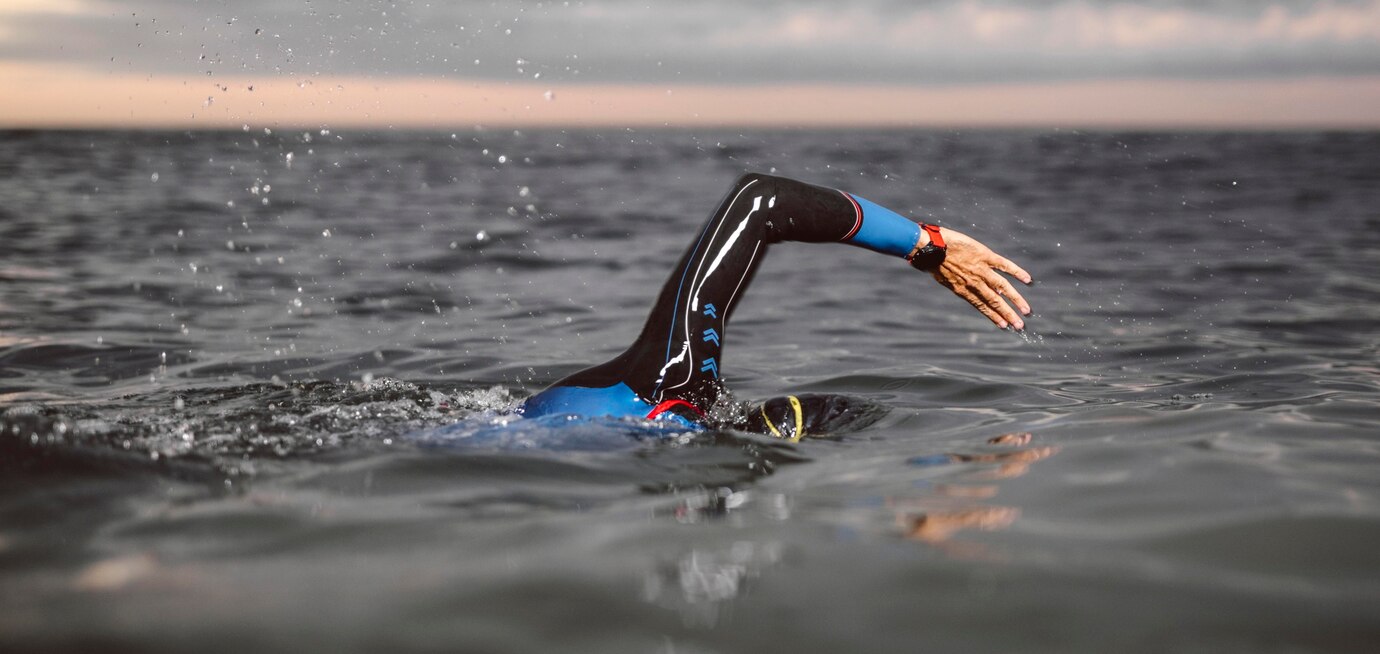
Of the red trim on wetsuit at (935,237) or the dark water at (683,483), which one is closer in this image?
the dark water at (683,483)

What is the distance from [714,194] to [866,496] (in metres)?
21.8

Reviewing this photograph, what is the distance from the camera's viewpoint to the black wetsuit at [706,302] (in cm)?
358

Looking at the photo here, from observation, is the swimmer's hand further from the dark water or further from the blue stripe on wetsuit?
the dark water

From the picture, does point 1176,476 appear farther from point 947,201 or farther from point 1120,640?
point 947,201

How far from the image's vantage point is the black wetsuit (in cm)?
358

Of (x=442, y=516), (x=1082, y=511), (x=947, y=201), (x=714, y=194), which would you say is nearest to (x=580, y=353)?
(x=442, y=516)

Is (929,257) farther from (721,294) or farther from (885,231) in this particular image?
(721,294)

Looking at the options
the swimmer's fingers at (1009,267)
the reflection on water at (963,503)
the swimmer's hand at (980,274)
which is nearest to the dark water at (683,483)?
the reflection on water at (963,503)

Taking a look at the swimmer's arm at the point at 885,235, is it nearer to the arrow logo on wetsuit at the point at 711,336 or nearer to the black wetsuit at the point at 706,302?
the black wetsuit at the point at 706,302

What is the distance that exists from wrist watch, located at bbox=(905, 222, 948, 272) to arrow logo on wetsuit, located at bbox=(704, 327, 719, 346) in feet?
2.61

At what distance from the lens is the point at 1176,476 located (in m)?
3.01

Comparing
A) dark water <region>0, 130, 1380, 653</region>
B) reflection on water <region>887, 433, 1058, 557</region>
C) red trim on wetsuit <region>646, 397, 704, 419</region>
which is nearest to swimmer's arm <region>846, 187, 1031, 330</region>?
dark water <region>0, 130, 1380, 653</region>

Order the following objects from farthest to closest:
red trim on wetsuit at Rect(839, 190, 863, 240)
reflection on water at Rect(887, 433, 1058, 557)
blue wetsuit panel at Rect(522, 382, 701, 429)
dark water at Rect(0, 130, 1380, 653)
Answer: red trim on wetsuit at Rect(839, 190, 863, 240), blue wetsuit panel at Rect(522, 382, 701, 429), reflection on water at Rect(887, 433, 1058, 557), dark water at Rect(0, 130, 1380, 653)

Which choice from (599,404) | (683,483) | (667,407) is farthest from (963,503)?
(599,404)
